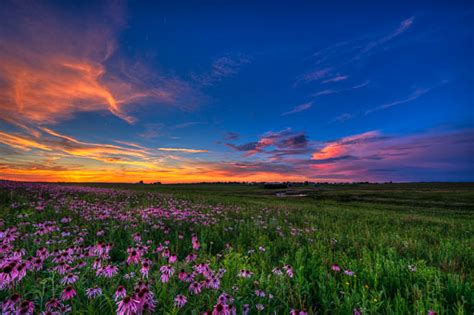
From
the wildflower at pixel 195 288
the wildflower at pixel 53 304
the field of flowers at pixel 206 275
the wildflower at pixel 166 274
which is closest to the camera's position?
the wildflower at pixel 53 304

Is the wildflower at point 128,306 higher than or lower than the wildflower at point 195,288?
higher

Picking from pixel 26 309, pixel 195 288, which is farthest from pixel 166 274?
pixel 26 309

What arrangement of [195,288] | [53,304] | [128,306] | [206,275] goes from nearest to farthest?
[128,306] < [53,304] < [195,288] < [206,275]

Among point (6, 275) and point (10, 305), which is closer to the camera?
point (10, 305)

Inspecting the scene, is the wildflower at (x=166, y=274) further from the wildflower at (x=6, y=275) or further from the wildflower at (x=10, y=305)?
the wildflower at (x=6, y=275)

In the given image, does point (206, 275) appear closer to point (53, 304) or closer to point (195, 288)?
point (195, 288)

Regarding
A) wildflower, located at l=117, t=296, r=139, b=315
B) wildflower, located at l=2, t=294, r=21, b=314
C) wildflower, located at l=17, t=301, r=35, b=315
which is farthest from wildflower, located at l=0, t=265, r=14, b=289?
wildflower, located at l=117, t=296, r=139, b=315

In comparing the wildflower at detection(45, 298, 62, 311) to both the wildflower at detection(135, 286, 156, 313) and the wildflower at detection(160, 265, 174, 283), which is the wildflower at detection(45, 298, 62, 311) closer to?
the wildflower at detection(135, 286, 156, 313)

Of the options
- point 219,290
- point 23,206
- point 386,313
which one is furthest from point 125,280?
point 23,206

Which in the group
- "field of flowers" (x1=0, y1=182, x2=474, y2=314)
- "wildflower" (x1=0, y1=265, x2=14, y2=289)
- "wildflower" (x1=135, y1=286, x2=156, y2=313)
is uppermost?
"wildflower" (x1=0, y1=265, x2=14, y2=289)

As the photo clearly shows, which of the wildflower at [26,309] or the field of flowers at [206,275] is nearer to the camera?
the wildflower at [26,309]

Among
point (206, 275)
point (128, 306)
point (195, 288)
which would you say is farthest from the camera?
point (206, 275)

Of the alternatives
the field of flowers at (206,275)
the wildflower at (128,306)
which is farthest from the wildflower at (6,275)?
the wildflower at (128,306)

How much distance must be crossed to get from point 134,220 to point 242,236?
3046mm
